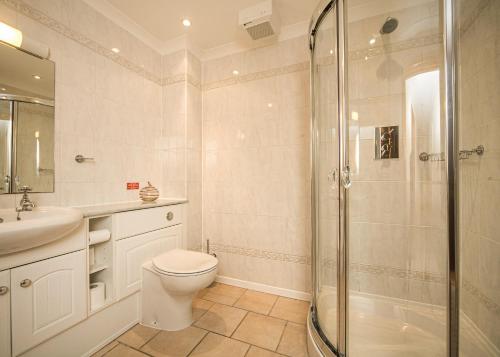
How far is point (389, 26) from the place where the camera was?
1.36 m

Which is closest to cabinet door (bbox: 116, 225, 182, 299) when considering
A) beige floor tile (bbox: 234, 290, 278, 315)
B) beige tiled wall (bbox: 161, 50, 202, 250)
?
beige tiled wall (bbox: 161, 50, 202, 250)

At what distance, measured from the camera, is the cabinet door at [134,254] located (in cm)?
138

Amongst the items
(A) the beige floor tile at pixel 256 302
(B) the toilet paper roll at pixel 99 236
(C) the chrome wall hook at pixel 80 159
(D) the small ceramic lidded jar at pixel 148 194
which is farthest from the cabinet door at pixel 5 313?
(A) the beige floor tile at pixel 256 302

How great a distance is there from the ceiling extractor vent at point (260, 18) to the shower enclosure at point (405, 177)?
0.42 meters

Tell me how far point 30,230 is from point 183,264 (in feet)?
2.67

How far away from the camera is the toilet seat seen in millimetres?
1266

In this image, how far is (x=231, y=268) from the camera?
6.77 feet

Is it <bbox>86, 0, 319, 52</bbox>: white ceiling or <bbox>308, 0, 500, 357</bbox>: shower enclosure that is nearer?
<bbox>308, 0, 500, 357</bbox>: shower enclosure

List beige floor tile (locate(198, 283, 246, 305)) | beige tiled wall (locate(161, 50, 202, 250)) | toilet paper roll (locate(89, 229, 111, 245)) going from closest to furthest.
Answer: toilet paper roll (locate(89, 229, 111, 245))
beige floor tile (locate(198, 283, 246, 305))
beige tiled wall (locate(161, 50, 202, 250))

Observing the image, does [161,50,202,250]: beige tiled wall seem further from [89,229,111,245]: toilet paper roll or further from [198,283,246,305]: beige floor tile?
Answer: [89,229,111,245]: toilet paper roll

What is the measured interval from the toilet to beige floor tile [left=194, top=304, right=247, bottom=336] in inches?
4.4

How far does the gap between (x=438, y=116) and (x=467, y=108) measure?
174 mm

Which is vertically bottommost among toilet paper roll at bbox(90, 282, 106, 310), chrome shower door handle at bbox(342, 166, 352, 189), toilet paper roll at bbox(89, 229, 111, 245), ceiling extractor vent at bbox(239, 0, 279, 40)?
toilet paper roll at bbox(90, 282, 106, 310)

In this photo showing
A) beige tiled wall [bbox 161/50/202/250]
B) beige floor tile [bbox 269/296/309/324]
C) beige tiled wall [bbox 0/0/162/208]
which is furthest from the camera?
beige tiled wall [bbox 161/50/202/250]
